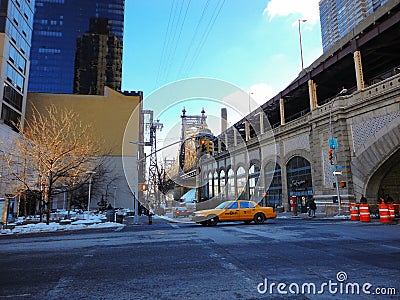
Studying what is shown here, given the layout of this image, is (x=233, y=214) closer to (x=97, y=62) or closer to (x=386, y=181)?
(x=386, y=181)

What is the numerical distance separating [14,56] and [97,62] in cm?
6370

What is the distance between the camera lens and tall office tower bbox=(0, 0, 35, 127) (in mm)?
42750

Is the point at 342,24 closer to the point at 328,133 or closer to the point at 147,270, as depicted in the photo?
the point at 328,133

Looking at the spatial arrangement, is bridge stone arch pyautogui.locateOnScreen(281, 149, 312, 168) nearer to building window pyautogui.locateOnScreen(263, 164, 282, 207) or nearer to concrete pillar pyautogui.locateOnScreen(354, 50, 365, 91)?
building window pyautogui.locateOnScreen(263, 164, 282, 207)

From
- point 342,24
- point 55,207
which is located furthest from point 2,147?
point 342,24

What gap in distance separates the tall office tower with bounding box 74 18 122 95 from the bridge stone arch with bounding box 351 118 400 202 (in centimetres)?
9054

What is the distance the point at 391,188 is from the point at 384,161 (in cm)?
468

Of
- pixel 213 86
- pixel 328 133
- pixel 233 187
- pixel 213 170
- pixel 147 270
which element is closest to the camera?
pixel 147 270

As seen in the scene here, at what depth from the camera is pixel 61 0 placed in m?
Answer: 112

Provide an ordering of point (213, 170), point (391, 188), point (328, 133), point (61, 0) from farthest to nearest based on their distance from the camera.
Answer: point (61, 0) < point (213, 170) < point (328, 133) < point (391, 188)

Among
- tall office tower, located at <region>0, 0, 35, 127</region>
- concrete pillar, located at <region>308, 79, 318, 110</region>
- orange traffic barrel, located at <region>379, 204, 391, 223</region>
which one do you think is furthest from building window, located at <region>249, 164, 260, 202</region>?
tall office tower, located at <region>0, 0, 35, 127</region>

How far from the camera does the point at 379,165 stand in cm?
2391

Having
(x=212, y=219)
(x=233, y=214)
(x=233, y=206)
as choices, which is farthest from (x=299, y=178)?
(x=212, y=219)

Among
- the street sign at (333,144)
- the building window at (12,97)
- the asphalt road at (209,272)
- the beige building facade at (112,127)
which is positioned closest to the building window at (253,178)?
the street sign at (333,144)
